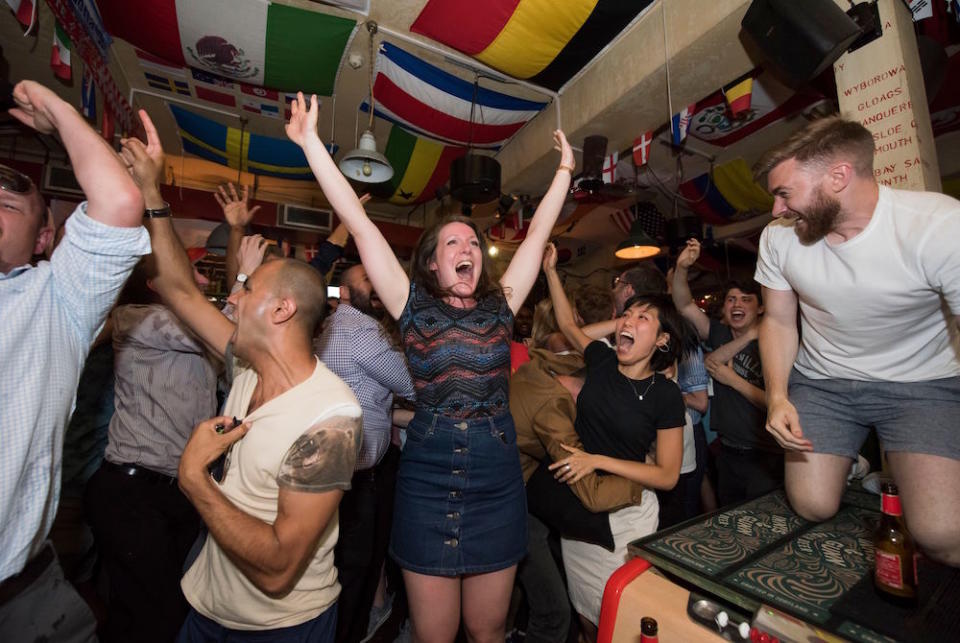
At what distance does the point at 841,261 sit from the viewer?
1.63m

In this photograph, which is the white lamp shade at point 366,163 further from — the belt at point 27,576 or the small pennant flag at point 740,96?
the belt at point 27,576

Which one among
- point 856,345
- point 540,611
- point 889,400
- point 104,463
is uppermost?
point 856,345

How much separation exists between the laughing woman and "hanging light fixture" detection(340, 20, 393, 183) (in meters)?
2.76

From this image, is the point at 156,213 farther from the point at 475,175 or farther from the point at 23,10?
the point at 475,175

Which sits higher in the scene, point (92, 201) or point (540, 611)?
point (92, 201)

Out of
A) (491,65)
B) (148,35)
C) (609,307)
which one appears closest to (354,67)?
(491,65)

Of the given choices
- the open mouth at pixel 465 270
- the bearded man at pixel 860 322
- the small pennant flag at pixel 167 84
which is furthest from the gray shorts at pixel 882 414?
the small pennant flag at pixel 167 84

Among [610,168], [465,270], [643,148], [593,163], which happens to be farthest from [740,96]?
[465,270]

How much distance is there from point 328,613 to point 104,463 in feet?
4.62

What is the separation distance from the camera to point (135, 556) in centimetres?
189

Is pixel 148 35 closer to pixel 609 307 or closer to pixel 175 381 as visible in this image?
pixel 175 381

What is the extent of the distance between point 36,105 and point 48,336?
1.83 ft

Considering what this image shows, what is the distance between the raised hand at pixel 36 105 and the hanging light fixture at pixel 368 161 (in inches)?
110

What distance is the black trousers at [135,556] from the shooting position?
190 cm
